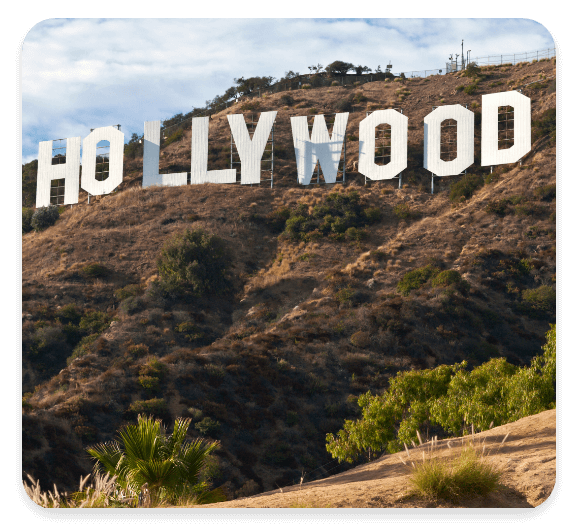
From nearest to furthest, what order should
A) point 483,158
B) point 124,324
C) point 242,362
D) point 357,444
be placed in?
point 357,444
point 242,362
point 124,324
point 483,158

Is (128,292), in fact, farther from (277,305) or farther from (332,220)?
(332,220)

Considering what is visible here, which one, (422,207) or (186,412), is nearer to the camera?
(186,412)

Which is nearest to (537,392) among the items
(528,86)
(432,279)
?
(432,279)

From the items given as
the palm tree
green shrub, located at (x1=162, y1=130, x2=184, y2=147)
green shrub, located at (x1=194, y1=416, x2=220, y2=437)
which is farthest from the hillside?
the palm tree

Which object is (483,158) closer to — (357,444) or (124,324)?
(124,324)

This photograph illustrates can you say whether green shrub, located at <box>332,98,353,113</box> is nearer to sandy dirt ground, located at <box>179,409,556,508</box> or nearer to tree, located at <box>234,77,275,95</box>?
tree, located at <box>234,77,275,95</box>

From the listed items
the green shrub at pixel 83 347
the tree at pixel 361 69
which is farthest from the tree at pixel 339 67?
the green shrub at pixel 83 347

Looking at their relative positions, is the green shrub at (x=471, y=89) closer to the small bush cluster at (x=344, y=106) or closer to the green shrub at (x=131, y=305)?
the small bush cluster at (x=344, y=106)

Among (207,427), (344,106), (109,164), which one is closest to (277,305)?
(207,427)
